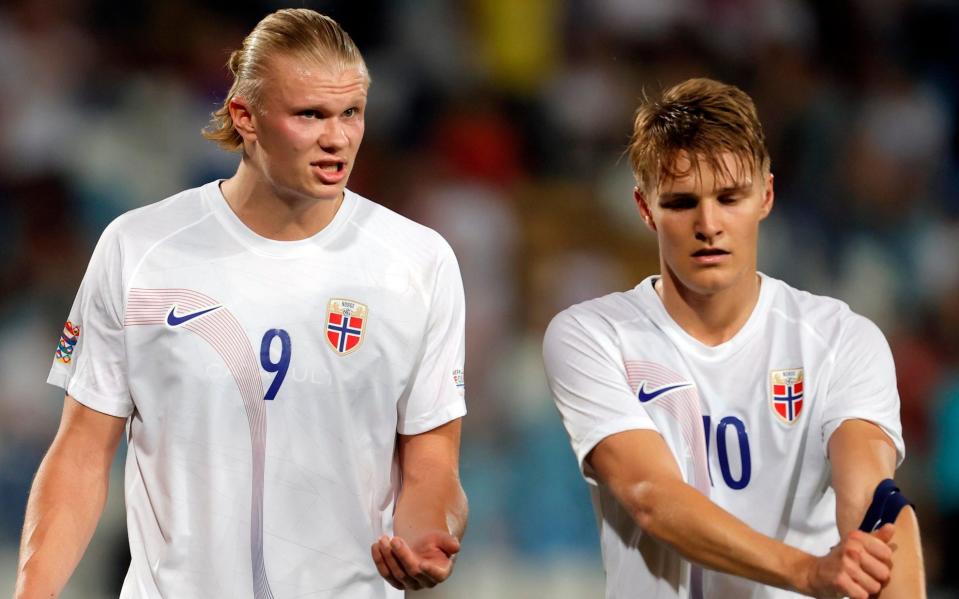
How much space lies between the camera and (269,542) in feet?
10.6

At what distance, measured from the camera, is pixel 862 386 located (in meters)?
3.30

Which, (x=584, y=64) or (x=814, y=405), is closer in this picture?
(x=814, y=405)

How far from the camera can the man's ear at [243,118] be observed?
3.33 m

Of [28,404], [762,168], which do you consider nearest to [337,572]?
[762,168]

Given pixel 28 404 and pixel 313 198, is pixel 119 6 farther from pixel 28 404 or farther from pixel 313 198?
pixel 313 198

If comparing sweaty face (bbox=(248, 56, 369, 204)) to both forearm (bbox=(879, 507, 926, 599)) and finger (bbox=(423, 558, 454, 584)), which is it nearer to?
finger (bbox=(423, 558, 454, 584))

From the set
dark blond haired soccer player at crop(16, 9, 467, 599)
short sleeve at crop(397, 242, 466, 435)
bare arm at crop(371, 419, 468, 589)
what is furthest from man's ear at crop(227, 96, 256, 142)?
bare arm at crop(371, 419, 468, 589)

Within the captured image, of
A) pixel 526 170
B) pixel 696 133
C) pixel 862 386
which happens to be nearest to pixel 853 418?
pixel 862 386

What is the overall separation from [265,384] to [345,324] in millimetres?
243

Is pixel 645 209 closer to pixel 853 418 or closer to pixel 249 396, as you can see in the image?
pixel 853 418

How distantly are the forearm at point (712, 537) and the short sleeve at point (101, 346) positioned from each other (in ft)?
4.20

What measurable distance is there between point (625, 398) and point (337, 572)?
825 millimetres

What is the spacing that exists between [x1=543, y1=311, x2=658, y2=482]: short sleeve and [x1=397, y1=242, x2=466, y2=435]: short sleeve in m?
0.26

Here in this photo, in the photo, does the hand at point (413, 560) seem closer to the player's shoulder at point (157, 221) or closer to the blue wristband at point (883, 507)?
the blue wristband at point (883, 507)
